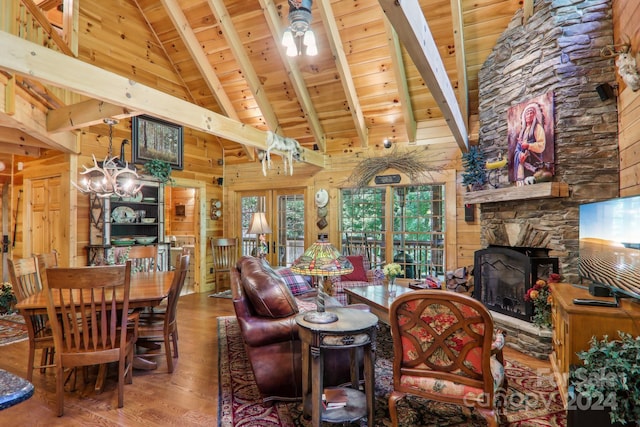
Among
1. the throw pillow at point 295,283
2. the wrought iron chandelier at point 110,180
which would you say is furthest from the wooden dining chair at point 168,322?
the wrought iron chandelier at point 110,180

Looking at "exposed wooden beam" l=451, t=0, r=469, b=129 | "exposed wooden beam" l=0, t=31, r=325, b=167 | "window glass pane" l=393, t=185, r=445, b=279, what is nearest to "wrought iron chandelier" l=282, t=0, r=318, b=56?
"exposed wooden beam" l=0, t=31, r=325, b=167

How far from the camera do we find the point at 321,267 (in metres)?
2.15

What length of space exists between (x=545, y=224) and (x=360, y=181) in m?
2.90

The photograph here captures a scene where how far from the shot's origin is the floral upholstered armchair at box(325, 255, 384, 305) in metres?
4.70

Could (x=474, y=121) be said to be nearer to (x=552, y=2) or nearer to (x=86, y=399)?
(x=552, y=2)

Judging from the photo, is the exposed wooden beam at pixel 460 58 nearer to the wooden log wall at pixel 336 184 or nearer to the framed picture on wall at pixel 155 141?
the wooden log wall at pixel 336 184

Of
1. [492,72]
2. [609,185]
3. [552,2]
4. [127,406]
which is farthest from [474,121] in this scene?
[127,406]

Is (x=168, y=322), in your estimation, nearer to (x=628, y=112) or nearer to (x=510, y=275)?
(x=510, y=275)

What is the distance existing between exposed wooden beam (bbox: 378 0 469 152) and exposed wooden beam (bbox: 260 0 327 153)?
246cm

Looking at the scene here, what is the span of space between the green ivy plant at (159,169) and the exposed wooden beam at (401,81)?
3.82m

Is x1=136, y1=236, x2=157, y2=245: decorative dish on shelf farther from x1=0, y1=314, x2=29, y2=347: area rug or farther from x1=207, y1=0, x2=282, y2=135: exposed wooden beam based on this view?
x1=207, y1=0, x2=282, y2=135: exposed wooden beam

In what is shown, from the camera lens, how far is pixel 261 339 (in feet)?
8.00

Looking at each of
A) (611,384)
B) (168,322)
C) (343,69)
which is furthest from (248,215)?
(611,384)

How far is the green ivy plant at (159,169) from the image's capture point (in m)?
5.46
